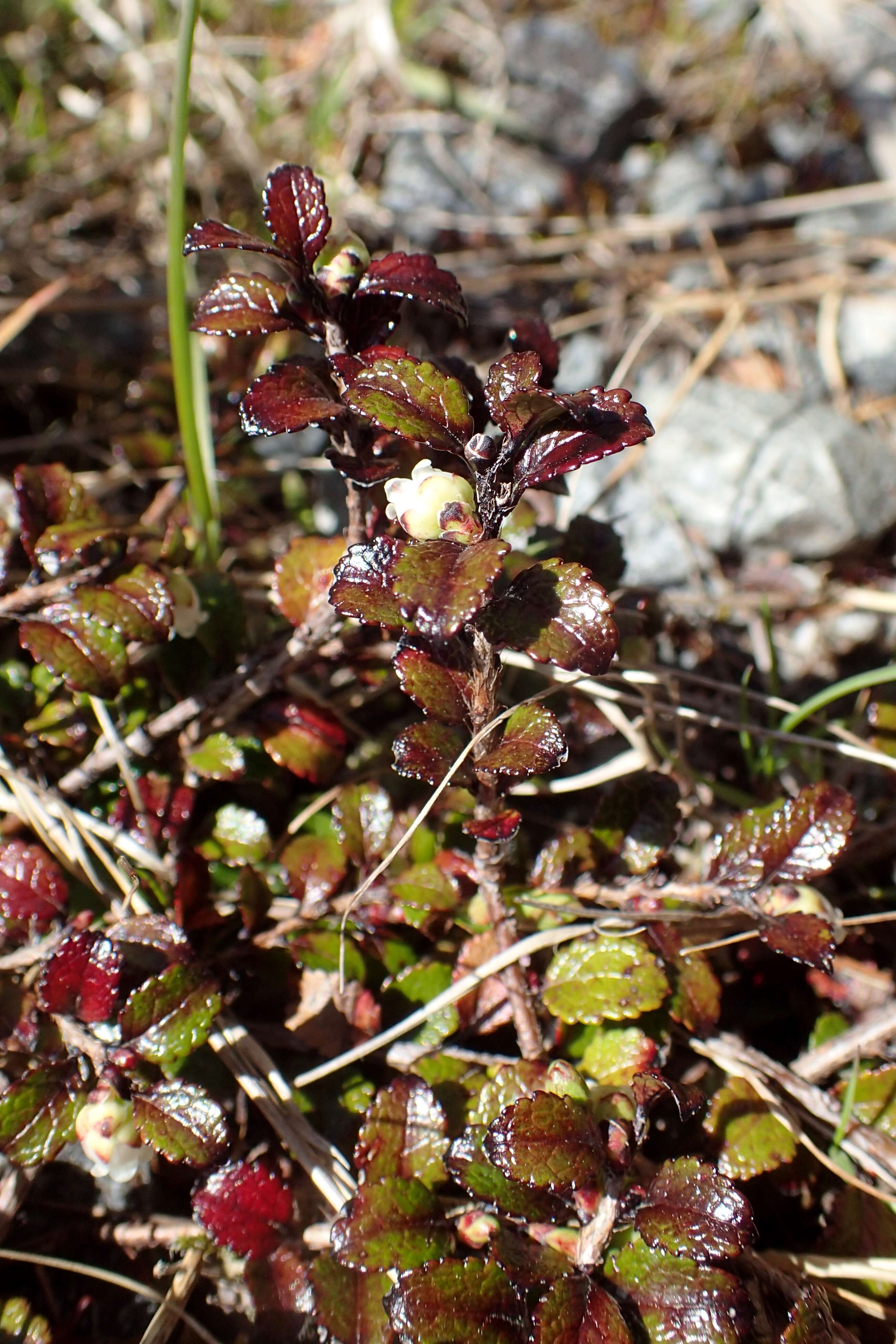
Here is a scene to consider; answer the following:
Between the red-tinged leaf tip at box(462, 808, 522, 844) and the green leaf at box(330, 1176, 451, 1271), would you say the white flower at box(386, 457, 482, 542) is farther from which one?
the green leaf at box(330, 1176, 451, 1271)

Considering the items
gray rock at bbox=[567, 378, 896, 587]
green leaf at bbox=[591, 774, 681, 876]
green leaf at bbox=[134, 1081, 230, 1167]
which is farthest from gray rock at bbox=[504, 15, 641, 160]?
green leaf at bbox=[134, 1081, 230, 1167]

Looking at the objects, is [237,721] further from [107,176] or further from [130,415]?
[107,176]

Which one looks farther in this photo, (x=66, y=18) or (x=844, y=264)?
(x=66, y=18)

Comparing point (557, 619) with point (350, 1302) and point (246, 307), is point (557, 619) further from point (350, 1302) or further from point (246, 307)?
point (350, 1302)

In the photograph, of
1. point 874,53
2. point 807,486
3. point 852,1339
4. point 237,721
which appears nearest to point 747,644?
point 807,486

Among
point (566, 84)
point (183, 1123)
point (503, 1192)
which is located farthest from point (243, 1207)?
point (566, 84)
